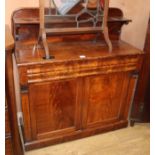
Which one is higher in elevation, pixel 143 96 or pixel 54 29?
pixel 54 29

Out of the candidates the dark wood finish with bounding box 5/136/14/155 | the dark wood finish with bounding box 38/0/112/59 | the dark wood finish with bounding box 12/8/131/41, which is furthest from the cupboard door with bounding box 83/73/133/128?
the dark wood finish with bounding box 5/136/14/155

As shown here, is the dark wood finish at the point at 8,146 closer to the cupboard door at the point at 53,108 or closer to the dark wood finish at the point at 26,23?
the cupboard door at the point at 53,108

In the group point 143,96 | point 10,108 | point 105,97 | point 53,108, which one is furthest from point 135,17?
point 10,108

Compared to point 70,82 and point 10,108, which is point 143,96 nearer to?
point 70,82

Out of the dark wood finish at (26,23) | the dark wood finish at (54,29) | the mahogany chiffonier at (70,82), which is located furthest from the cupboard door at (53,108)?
the dark wood finish at (26,23)

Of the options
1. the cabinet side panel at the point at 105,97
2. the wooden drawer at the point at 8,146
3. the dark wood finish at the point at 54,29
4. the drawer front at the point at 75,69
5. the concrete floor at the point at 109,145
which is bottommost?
the concrete floor at the point at 109,145

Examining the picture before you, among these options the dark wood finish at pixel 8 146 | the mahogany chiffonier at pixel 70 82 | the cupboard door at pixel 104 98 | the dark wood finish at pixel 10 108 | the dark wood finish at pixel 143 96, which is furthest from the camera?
the dark wood finish at pixel 143 96

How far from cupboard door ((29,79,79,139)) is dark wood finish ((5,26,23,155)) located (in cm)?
17

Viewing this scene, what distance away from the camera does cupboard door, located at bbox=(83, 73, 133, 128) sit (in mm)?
1638

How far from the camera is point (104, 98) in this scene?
1734mm

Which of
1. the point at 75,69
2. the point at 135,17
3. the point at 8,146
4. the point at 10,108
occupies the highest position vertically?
the point at 135,17

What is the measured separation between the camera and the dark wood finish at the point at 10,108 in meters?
1.17

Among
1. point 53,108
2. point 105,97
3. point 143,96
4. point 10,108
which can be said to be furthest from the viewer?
point 143,96

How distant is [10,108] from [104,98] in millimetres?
794
